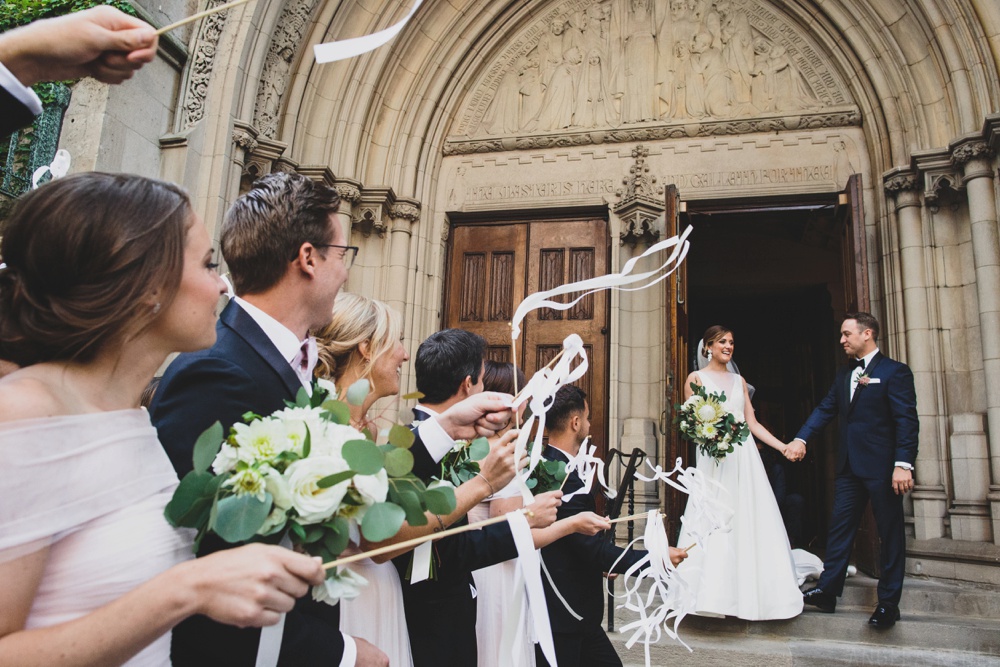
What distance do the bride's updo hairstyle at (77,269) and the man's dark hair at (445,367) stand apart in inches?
54.6

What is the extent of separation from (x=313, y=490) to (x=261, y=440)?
0.12 metres

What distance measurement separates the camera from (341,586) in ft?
3.74

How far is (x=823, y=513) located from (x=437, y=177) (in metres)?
7.39

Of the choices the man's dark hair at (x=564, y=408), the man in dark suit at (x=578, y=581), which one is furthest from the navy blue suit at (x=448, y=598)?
the man's dark hair at (x=564, y=408)

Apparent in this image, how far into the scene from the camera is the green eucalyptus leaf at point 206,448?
1.09 meters

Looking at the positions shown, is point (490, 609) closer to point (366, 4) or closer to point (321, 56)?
point (321, 56)

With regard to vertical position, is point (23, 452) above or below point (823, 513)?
above

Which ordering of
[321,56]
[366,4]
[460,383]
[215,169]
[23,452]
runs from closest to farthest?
[23,452], [321,56], [460,383], [215,169], [366,4]

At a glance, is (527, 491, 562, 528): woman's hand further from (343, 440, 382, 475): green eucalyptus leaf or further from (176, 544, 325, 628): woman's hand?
(176, 544, 325, 628): woman's hand

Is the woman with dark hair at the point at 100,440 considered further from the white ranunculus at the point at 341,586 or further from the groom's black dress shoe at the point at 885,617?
the groom's black dress shoe at the point at 885,617

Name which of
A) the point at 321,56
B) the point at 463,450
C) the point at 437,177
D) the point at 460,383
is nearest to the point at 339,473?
the point at 321,56

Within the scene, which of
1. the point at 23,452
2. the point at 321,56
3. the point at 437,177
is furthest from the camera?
the point at 437,177

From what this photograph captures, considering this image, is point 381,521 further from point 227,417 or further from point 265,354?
point 265,354

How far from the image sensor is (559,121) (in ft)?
27.1
